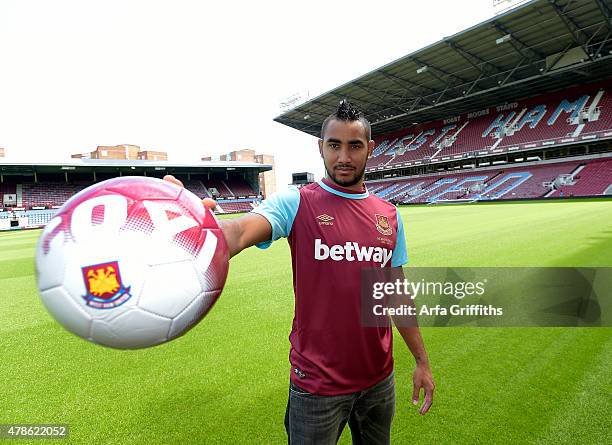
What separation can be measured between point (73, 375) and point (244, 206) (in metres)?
42.0

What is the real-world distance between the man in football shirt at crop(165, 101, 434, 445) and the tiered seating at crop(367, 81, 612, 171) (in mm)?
35936

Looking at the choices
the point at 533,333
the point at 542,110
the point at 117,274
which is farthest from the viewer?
the point at 542,110

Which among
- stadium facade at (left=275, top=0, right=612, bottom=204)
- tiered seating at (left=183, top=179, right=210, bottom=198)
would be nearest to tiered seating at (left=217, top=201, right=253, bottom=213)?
tiered seating at (left=183, top=179, right=210, bottom=198)

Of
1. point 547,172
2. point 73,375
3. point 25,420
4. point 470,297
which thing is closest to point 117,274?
point 25,420

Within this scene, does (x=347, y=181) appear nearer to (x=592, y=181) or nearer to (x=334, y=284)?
(x=334, y=284)

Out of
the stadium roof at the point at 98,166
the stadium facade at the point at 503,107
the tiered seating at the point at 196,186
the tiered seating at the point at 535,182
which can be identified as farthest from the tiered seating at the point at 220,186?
the tiered seating at the point at 535,182

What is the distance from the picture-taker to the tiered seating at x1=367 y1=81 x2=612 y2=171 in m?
30.1

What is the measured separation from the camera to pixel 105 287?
1030 millimetres

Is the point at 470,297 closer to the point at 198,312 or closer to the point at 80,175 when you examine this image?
the point at 198,312

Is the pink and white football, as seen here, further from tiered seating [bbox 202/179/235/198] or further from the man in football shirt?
tiered seating [bbox 202/179/235/198]

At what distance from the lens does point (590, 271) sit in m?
5.47

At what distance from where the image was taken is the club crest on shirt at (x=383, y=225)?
156 cm

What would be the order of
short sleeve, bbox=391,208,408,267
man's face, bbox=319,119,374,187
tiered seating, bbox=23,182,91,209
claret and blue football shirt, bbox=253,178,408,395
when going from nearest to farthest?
claret and blue football shirt, bbox=253,178,408,395
man's face, bbox=319,119,374,187
short sleeve, bbox=391,208,408,267
tiered seating, bbox=23,182,91,209

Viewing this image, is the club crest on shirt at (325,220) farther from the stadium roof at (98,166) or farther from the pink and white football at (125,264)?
the stadium roof at (98,166)
